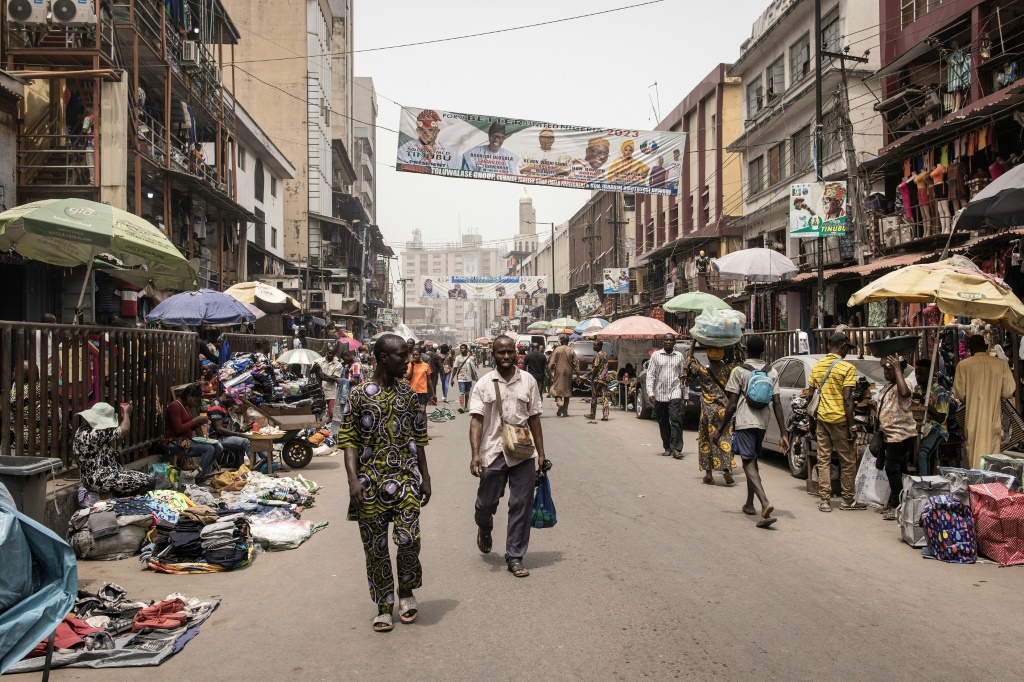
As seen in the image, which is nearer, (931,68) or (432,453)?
(432,453)

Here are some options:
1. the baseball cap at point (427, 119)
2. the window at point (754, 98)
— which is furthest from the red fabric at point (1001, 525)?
the window at point (754, 98)

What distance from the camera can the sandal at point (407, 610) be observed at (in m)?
5.23

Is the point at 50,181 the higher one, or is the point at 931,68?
the point at 931,68

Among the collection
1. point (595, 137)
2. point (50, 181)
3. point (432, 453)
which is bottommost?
point (432, 453)

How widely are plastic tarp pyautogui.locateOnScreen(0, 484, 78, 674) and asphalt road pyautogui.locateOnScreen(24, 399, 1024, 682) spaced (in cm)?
100

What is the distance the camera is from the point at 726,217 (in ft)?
103

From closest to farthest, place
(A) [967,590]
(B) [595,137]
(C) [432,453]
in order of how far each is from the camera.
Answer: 1. (A) [967,590]
2. (C) [432,453]
3. (B) [595,137]

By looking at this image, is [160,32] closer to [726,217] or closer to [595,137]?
[595,137]

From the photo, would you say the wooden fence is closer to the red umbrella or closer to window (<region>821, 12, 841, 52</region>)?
the red umbrella

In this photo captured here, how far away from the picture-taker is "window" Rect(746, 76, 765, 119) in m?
30.0

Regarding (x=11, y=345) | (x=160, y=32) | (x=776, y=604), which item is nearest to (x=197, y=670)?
(x=776, y=604)

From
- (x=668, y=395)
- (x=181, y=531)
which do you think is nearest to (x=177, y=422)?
(x=181, y=531)

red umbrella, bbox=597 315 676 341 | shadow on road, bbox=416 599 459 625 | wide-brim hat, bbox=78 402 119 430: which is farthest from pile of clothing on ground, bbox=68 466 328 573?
red umbrella, bbox=597 315 676 341

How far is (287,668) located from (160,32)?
19.8 meters
